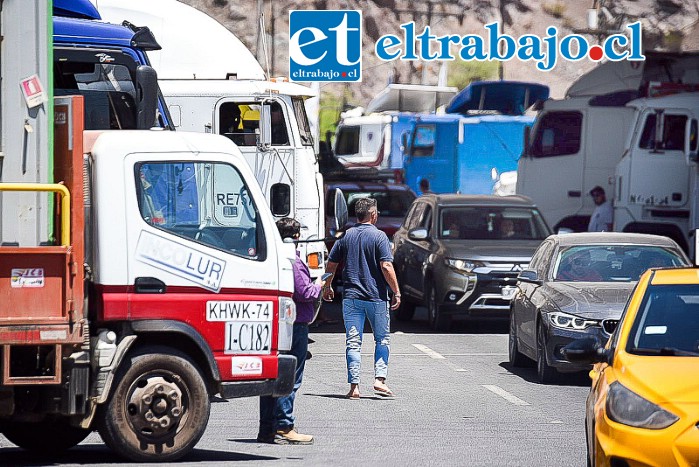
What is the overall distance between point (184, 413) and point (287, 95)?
28.8 ft

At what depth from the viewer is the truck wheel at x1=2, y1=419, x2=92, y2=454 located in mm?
10531

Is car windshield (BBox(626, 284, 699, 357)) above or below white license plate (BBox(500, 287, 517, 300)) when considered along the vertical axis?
above

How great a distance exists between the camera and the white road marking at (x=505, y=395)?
13.6 metres

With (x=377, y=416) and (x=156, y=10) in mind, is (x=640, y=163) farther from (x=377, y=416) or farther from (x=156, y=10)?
(x=377, y=416)

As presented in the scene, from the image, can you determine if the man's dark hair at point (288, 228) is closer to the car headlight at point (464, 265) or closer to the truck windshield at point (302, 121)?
the truck windshield at point (302, 121)

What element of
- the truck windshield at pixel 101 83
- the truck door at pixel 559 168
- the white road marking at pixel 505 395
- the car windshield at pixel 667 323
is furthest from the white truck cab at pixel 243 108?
the truck door at pixel 559 168

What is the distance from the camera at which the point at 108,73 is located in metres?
14.1

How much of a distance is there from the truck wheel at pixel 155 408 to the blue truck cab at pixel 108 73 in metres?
4.13

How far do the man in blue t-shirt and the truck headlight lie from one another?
11.4 ft

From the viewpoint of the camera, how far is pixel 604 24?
273 feet

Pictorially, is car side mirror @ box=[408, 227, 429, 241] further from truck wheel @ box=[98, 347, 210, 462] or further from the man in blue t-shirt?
truck wheel @ box=[98, 347, 210, 462]

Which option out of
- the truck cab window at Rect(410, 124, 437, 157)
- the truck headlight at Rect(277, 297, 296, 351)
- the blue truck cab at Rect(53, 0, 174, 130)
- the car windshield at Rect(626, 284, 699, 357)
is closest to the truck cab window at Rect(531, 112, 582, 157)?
the truck cab window at Rect(410, 124, 437, 157)

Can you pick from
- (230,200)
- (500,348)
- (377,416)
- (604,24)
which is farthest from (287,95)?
(604,24)

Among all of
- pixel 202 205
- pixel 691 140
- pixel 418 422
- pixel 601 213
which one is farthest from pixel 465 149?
pixel 202 205
